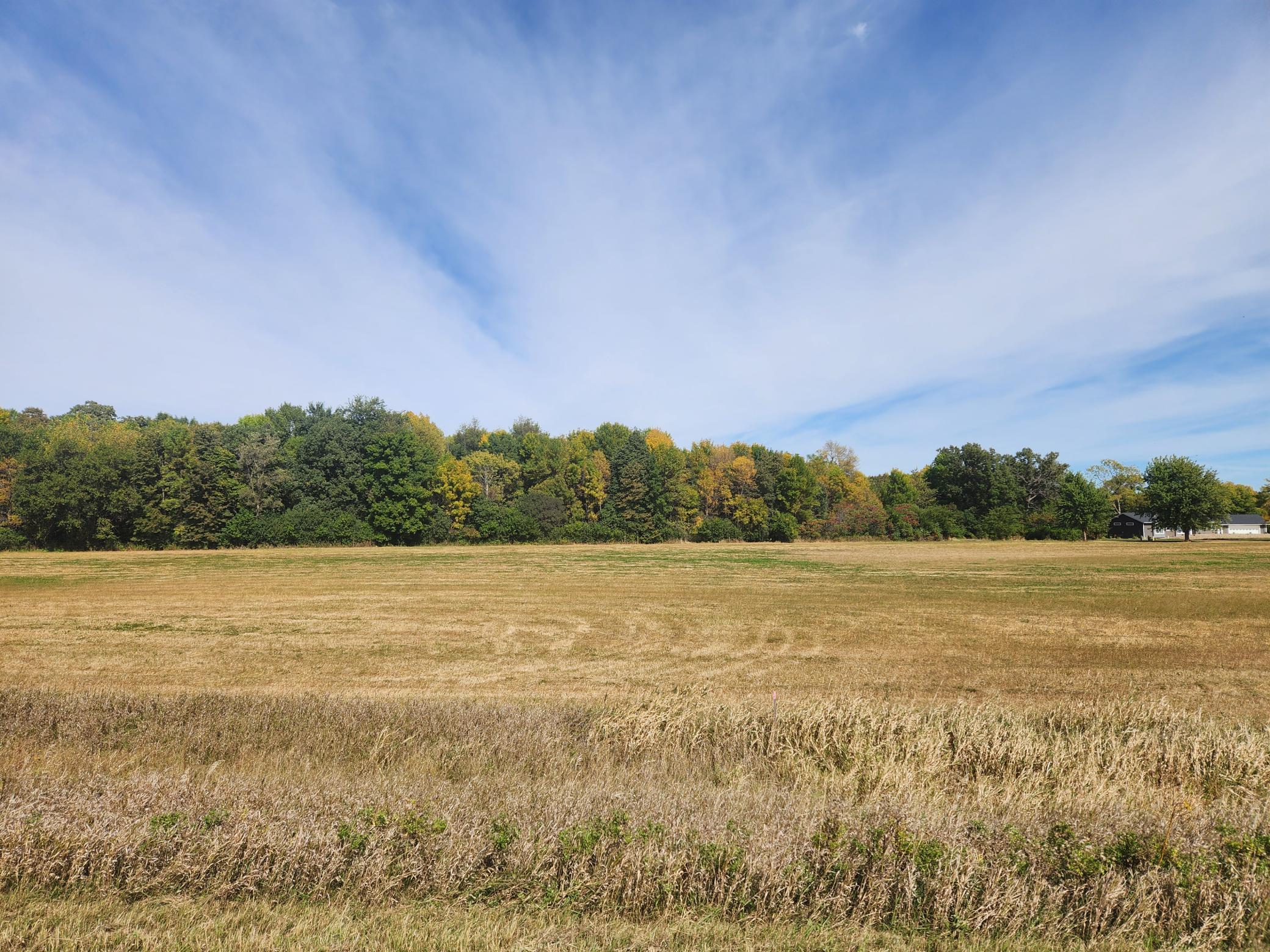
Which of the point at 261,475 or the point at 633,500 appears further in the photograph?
the point at 633,500

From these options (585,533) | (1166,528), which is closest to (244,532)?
(585,533)

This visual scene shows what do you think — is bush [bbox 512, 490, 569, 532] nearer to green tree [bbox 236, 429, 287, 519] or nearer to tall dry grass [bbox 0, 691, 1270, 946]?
green tree [bbox 236, 429, 287, 519]

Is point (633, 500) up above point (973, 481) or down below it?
below

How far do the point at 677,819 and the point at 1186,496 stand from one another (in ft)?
344

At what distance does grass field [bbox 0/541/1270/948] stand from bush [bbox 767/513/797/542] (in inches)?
2791

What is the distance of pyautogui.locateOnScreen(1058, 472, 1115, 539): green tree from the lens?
295ft

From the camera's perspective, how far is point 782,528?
87.7 m

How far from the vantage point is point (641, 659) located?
596 inches

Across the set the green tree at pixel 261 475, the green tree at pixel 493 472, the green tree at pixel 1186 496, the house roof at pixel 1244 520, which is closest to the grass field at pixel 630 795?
the green tree at pixel 261 475

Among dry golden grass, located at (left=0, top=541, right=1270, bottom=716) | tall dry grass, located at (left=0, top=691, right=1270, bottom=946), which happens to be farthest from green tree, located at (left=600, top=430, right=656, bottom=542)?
tall dry grass, located at (left=0, top=691, right=1270, bottom=946)

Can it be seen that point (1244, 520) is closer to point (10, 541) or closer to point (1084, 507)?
point (1084, 507)

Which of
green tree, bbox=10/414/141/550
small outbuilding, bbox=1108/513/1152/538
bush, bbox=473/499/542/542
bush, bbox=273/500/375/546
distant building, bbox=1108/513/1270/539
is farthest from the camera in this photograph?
small outbuilding, bbox=1108/513/1152/538

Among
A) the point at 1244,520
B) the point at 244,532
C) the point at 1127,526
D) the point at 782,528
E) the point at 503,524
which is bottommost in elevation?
the point at 244,532

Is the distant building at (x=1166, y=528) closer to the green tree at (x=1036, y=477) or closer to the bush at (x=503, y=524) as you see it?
the green tree at (x=1036, y=477)
